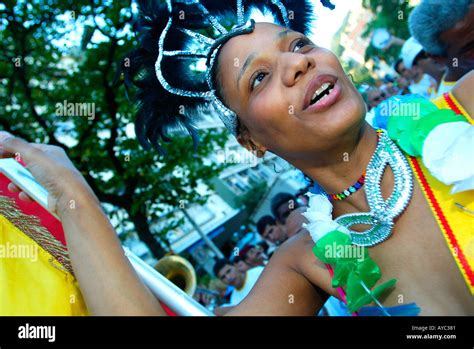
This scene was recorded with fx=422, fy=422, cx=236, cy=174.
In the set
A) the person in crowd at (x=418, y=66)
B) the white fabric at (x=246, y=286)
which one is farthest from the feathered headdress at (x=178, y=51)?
the white fabric at (x=246, y=286)

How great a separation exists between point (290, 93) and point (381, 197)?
0.49m

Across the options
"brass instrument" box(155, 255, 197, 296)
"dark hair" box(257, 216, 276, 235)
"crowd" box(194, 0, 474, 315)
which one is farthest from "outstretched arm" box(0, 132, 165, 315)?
"dark hair" box(257, 216, 276, 235)

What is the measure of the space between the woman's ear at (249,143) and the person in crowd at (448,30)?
5.11 feet

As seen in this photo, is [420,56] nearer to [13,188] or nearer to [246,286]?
[246,286]

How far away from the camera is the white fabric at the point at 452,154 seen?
1364mm

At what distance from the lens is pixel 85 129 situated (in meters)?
7.93

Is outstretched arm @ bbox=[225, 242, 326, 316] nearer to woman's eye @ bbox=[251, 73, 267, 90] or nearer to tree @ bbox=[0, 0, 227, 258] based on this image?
woman's eye @ bbox=[251, 73, 267, 90]

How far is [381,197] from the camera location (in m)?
1.50

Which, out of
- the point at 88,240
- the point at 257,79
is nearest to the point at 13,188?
the point at 88,240

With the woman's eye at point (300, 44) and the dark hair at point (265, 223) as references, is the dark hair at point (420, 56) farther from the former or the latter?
the woman's eye at point (300, 44)

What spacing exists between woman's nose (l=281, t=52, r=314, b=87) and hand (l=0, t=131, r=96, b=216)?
2.56 ft

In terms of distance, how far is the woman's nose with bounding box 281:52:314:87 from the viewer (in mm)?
1474

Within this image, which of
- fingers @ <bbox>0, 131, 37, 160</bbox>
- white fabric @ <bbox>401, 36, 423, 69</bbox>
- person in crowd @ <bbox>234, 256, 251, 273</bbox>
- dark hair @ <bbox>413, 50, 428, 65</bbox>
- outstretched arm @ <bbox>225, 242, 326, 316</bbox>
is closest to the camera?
fingers @ <bbox>0, 131, 37, 160</bbox>

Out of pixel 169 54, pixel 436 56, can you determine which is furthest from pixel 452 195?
pixel 436 56
